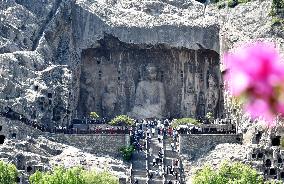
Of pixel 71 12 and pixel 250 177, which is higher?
pixel 71 12

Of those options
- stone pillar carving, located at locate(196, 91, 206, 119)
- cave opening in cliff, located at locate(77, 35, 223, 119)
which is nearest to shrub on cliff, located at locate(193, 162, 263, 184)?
stone pillar carving, located at locate(196, 91, 206, 119)

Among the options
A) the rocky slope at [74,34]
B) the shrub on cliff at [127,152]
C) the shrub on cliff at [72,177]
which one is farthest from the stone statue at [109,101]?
the shrub on cliff at [72,177]

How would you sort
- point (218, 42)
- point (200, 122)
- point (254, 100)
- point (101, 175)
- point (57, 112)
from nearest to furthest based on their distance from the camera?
point (254, 100), point (101, 175), point (57, 112), point (200, 122), point (218, 42)

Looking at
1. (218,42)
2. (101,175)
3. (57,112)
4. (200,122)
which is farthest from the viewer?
(218,42)

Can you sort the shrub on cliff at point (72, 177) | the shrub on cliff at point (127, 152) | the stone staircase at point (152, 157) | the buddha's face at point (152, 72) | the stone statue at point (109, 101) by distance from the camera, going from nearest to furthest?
1. the shrub on cliff at point (72, 177)
2. the stone staircase at point (152, 157)
3. the shrub on cliff at point (127, 152)
4. the stone statue at point (109, 101)
5. the buddha's face at point (152, 72)

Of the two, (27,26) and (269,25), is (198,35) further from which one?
(27,26)

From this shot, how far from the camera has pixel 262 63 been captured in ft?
8.91

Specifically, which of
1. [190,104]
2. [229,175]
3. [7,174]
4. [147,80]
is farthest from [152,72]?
[7,174]

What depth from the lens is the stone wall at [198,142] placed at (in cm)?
7000

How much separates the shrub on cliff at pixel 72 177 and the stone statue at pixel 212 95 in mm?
30379

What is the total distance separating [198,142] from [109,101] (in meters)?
20.1

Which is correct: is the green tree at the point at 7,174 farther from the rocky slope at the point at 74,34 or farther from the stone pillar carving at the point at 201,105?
the stone pillar carving at the point at 201,105

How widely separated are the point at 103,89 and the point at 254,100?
85590mm

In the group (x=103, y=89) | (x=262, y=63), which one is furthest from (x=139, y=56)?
(x=262, y=63)
